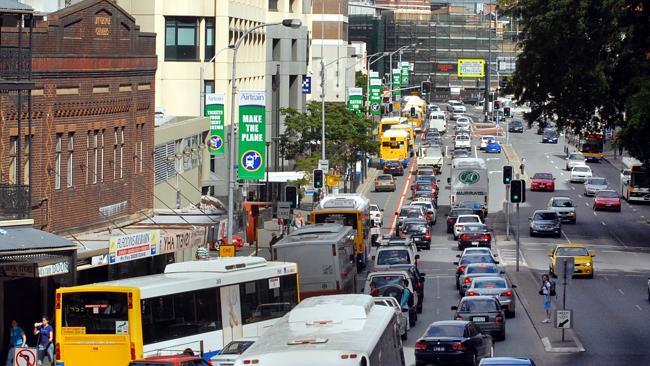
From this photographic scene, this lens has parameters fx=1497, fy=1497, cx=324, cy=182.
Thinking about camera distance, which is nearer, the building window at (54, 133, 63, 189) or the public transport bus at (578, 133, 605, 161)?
the building window at (54, 133, 63, 189)

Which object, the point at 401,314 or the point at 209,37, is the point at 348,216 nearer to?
the point at 401,314

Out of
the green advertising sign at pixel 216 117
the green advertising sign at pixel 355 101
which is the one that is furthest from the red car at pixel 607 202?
the green advertising sign at pixel 216 117

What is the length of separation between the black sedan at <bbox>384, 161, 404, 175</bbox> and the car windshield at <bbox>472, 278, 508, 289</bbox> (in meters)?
67.1

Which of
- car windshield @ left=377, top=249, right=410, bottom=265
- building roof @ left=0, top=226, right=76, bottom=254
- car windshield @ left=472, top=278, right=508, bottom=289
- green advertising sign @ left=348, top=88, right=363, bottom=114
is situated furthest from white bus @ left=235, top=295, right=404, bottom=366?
green advertising sign @ left=348, top=88, right=363, bottom=114

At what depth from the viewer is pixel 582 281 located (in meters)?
59.7

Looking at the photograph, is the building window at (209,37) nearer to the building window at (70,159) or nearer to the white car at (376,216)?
the white car at (376,216)

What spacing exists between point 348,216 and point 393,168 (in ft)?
182

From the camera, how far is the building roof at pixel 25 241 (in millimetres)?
32625

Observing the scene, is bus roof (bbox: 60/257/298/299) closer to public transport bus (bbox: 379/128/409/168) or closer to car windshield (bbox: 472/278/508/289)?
car windshield (bbox: 472/278/508/289)

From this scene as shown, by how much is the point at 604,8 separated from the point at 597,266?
530 inches

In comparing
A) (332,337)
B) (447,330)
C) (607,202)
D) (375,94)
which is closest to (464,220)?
(607,202)

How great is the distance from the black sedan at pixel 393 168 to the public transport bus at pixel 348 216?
5261cm

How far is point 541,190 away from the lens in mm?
104188

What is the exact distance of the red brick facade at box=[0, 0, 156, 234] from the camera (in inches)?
1566
